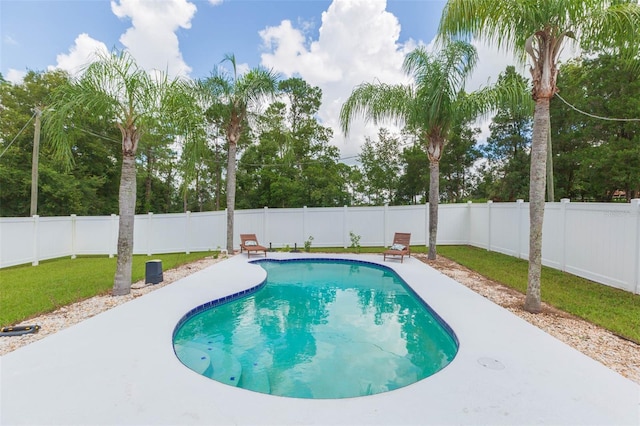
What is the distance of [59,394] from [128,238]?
401 centimetres

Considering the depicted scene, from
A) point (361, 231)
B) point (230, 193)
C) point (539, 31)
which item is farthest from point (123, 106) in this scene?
point (361, 231)

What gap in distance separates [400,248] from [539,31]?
6783 millimetres

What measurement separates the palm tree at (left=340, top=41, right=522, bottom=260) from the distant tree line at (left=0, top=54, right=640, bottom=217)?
1.33 meters

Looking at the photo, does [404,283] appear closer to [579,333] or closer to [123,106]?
[579,333]

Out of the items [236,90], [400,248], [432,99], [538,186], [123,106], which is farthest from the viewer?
[236,90]

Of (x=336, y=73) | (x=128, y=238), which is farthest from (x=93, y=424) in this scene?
(x=336, y=73)

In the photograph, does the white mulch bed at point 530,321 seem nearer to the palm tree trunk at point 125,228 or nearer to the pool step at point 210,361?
the palm tree trunk at point 125,228

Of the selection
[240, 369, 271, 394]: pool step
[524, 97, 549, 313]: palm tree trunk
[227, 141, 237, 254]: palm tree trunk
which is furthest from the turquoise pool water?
[227, 141, 237, 254]: palm tree trunk

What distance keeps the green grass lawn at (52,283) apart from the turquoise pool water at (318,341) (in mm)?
2704

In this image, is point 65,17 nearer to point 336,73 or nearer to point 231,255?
point 231,255

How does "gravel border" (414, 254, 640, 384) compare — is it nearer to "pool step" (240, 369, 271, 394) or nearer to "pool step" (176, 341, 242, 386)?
"pool step" (240, 369, 271, 394)

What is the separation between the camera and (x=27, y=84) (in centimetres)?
1672

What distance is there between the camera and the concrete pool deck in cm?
235

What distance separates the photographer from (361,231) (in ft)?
41.6
